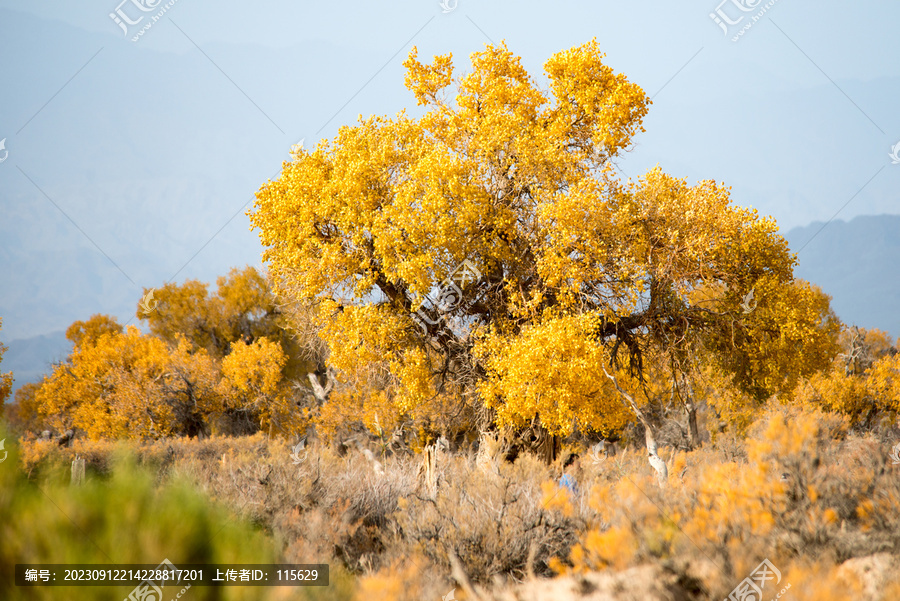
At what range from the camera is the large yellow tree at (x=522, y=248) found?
1015 cm

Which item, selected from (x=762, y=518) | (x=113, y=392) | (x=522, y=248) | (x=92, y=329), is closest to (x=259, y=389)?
(x=113, y=392)

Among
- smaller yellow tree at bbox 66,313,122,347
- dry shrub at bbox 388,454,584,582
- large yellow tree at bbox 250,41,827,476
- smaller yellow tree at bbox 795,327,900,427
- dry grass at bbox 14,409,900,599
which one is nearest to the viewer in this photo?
dry grass at bbox 14,409,900,599

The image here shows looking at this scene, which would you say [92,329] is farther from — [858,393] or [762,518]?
[858,393]

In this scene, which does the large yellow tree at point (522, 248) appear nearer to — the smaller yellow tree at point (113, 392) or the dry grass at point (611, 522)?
the dry grass at point (611, 522)

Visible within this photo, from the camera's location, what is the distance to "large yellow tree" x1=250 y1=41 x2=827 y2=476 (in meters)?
10.1

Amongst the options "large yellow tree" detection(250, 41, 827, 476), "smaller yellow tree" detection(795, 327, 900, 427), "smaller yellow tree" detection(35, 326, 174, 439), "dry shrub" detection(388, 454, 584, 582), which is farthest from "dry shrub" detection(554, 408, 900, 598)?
"smaller yellow tree" detection(35, 326, 174, 439)

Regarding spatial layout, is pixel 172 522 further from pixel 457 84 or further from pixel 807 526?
pixel 457 84

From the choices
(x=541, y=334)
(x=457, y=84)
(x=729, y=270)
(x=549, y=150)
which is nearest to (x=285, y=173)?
(x=457, y=84)

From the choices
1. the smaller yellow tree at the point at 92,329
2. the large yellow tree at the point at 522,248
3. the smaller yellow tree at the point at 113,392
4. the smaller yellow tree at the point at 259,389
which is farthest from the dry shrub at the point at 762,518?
the smaller yellow tree at the point at 92,329

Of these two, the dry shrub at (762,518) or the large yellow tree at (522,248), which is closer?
the dry shrub at (762,518)

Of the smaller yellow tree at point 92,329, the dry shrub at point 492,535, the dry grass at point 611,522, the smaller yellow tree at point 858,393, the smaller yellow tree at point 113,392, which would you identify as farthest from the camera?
the smaller yellow tree at point 92,329

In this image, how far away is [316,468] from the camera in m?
7.48

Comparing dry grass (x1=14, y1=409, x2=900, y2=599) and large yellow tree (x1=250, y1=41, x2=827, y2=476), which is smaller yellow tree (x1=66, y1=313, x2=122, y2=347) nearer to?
large yellow tree (x1=250, y1=41, x2=827, y2=476)

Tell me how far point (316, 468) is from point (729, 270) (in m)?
8.30
